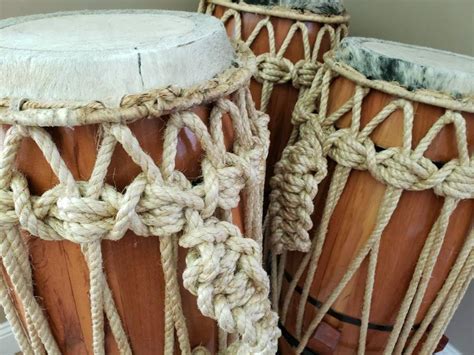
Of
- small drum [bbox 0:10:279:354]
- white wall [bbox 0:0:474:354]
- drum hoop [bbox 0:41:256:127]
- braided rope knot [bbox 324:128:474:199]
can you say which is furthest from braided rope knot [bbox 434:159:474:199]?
white wall [bbox 0:0:474:354]

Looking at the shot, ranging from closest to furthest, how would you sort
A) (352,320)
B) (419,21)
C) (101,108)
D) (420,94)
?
1. (101,108)
2. (420,94)
3. (352,320)
4. (419,21)

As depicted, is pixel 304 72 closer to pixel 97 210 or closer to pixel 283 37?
pixel 283 37

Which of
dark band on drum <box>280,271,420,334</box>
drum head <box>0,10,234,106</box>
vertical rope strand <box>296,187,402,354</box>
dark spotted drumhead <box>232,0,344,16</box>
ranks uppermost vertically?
dark spotted drumhead <box>232,0,344,16</box>

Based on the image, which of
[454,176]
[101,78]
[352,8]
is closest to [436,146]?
[454,176]

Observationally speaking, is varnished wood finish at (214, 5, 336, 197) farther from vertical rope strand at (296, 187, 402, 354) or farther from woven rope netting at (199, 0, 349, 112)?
vertical rope strand at (296, 187, 402, 354)

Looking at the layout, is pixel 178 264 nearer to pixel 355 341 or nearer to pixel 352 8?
pixel 355 341

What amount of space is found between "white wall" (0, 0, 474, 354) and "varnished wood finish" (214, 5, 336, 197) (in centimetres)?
33

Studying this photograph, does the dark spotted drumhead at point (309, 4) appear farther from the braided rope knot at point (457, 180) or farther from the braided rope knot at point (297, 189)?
the braided rope knot at point (457, 180)

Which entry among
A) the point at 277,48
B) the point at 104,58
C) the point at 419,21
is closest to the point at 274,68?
the point at 277,48

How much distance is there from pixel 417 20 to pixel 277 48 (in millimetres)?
639

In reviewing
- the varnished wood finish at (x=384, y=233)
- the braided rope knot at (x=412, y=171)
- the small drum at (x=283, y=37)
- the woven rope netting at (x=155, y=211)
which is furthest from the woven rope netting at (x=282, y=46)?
the woven rope netting at (x=155, y=211)

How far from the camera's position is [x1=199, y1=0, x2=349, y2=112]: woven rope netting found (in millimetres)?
956

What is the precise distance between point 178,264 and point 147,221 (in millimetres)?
102

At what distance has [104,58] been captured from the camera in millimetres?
473
